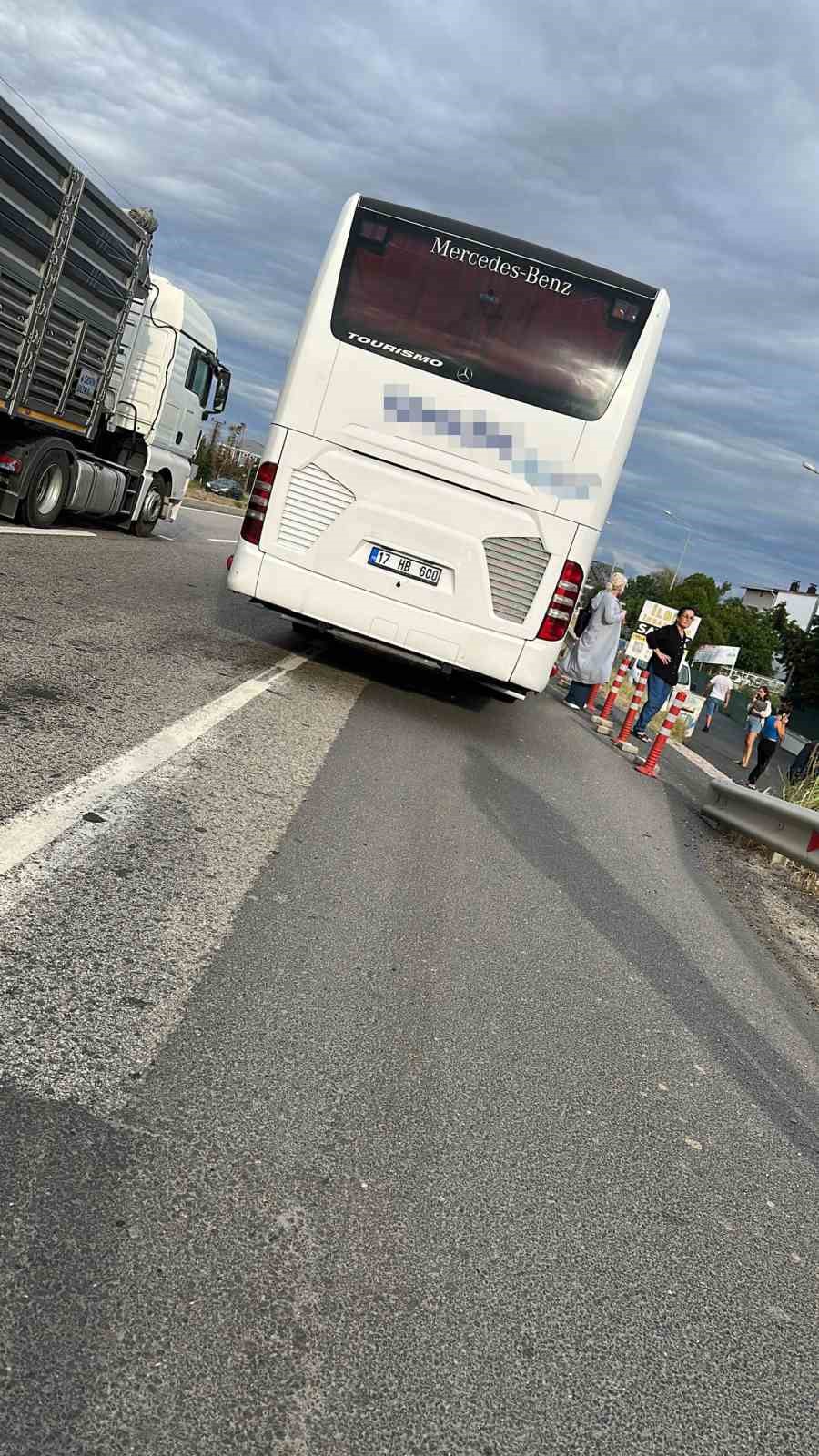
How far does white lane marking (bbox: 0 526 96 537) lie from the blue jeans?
7.35 m

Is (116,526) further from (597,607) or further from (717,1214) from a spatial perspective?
(717,1214)

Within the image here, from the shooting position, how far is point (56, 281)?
1200cm

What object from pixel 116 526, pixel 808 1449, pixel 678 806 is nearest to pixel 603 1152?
pixel 808 1449

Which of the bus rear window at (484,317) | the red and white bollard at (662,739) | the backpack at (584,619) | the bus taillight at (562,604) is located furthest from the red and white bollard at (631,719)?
the bus rear window at (484,317)

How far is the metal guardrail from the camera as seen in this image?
8156mm

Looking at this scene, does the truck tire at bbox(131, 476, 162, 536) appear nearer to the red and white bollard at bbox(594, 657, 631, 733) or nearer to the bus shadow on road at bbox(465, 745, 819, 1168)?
the red and white bollard at bbox(594, 657, 631, 733)

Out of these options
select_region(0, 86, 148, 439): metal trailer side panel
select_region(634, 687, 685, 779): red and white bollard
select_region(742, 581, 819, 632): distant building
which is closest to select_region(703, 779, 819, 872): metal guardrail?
select_region(634, 687, 685, 779): red and white bollard

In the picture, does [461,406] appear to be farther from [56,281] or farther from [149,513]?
[149,513]

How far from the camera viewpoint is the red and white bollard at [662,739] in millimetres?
11547

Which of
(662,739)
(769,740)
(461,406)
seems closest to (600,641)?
(662,739)

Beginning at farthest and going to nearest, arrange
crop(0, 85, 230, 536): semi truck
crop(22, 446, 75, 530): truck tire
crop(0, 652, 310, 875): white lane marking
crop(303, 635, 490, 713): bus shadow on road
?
crop(22, 446, 75, 530): truck tire
crop(303, 635, 490, 713): bus shadow on road
crop(0, 85, 230, 536): semi truck
crop(0, 652, 310, 875): white lane marking

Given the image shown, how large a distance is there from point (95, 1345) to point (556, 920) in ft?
12.1

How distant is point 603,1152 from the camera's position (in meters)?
3.44

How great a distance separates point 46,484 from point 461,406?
6770 mm
